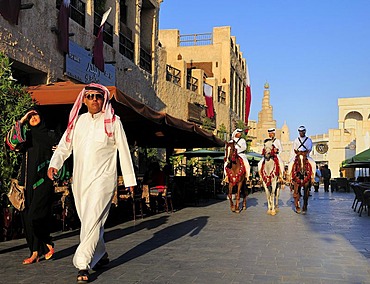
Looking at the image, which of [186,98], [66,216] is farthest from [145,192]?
[186,98]

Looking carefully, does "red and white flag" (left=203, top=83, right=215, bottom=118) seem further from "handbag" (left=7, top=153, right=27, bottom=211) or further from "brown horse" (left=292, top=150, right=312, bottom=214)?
"handbag" (left=7, top=153, right=27, bottom=211)

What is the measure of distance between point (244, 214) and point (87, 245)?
8.30 m

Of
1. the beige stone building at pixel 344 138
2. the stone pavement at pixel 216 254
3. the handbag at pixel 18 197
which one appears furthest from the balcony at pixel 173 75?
the handbag at pixel 18 197


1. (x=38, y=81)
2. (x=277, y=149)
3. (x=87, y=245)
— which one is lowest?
(x=87, y=245)

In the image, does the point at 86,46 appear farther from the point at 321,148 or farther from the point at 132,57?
the point at 321,148

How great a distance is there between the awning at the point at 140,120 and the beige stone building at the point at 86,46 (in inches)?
103

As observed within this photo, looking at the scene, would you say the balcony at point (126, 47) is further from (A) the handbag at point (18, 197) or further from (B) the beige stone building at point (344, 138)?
(B) the beige stone building at point (344, 138)

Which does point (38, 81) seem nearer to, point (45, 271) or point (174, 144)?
point (174, 144)

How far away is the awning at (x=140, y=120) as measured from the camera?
8805 mm

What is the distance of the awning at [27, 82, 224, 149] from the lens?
8805 mm

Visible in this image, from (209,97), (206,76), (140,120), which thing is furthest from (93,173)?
(206,76)

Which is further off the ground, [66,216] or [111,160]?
[111,160]

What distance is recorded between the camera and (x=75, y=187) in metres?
5.55

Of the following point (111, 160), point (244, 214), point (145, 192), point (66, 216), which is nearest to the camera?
point (111, 160)
